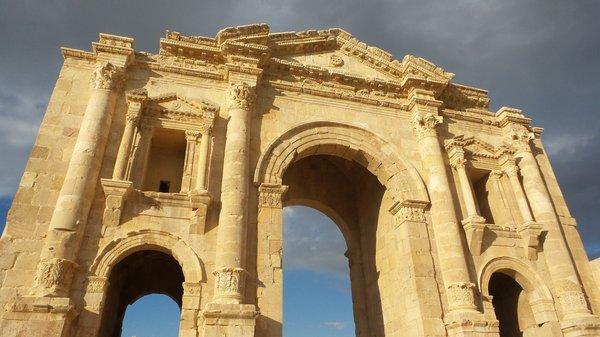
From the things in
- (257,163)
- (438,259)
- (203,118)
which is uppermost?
(203,118)

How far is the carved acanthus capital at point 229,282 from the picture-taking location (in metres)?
9.76

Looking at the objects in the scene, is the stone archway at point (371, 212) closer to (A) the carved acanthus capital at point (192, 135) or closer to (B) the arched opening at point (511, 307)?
(A) the carved acanthus capital at point (192, 135)

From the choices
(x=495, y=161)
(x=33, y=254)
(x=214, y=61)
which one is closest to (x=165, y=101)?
(x=214, y=61)

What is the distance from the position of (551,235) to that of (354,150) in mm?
6970

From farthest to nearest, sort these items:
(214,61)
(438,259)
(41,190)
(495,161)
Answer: (495,161), (214,61), (438,259), (41,190)

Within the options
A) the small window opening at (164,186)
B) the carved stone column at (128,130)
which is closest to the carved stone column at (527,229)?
the small window opening at (164,186)

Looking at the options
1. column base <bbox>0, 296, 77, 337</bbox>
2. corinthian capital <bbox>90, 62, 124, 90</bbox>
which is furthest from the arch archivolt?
corinthian capital <bbox>90, 62, 124, 90</bbox>

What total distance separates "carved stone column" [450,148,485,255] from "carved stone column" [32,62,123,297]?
35.8 feet

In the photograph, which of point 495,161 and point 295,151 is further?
point 495,161

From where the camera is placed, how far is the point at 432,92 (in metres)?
15.5

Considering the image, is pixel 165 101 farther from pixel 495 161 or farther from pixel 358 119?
pixel 495 161

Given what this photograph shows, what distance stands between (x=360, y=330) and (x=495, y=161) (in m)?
8.11

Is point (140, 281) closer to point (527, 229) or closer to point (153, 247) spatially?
point (153, 247)

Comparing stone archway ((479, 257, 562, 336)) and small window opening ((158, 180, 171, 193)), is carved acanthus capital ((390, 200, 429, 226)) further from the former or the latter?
small window opening ((158, 180, 171, 193))
